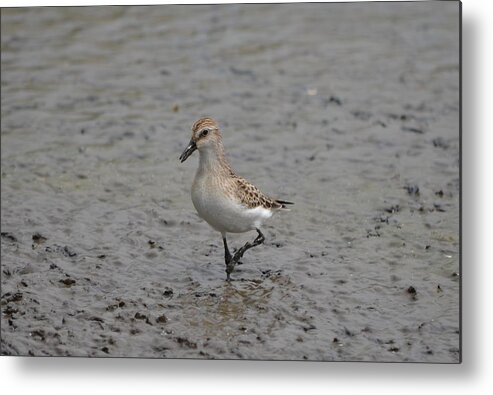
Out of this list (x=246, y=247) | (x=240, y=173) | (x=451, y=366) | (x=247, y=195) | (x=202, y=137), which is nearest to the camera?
(x=451, y=366)

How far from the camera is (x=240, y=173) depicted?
6828 mm

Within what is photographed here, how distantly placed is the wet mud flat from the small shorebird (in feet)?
1.67

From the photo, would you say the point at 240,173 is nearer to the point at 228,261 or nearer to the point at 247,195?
the point at 228,261

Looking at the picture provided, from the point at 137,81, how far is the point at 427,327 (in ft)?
11.4

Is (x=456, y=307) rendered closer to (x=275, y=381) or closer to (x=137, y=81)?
(x=275, y=381)

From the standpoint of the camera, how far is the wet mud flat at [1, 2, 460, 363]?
5.24 m

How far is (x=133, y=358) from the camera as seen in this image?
5.12 metres

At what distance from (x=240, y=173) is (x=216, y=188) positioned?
5.31 ft

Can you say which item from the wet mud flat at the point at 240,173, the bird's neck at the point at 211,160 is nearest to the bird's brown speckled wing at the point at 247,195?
the bird's neck at the point at 211,160

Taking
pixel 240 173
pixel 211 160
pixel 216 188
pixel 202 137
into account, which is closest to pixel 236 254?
pixel 216 188

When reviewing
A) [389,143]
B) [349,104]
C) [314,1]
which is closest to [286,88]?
[349,104]

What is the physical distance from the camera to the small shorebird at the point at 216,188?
17.1 feet

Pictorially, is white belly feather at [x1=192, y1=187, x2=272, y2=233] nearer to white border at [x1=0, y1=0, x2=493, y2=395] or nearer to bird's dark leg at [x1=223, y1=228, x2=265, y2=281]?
bird's dark leg at [x1=223, y1=228, x2=265, y2=281]

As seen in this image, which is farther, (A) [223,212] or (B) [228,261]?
(B) [228,261]
